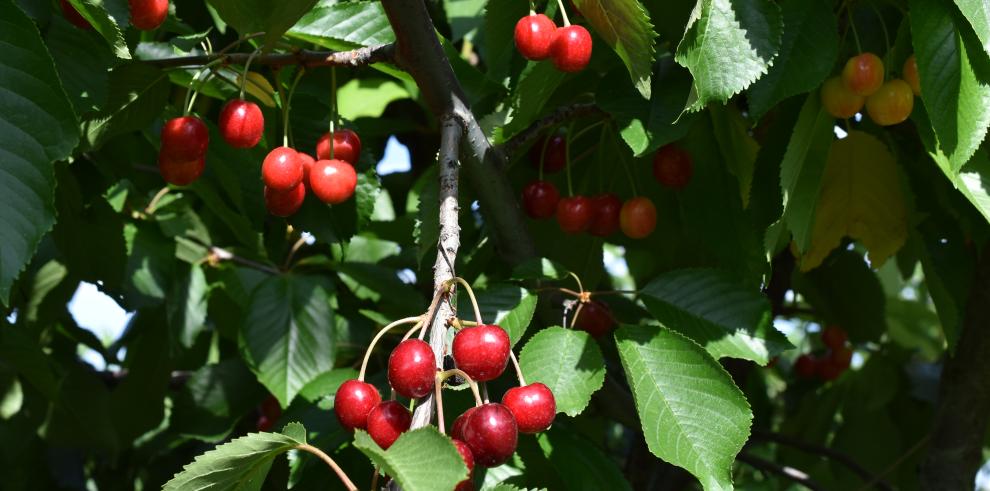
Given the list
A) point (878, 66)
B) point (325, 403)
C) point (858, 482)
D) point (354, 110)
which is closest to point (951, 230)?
point (878, 66)

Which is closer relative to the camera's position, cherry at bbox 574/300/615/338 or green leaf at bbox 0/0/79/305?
green leaf at bbox 0/0/79/305

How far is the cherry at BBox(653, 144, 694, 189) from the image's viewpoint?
1588 mm

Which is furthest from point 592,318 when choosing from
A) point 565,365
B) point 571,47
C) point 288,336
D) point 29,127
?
point 29,127

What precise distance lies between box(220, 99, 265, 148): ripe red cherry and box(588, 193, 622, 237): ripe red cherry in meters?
0.58

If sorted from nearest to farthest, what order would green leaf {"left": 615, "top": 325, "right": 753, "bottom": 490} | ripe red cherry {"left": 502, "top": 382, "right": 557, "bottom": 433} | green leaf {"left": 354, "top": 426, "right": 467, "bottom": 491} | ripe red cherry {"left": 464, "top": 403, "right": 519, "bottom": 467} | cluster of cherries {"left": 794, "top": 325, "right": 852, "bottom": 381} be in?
green leaf {"left": 354, "top": 426, "right": 467, "bottom": 491}, ripe red cherry {"left": 464, "top": 403, "right": 519, "bottom": 467}, ripe red cherry {"left": 502, "top": 382, "right": 557, "bottom": 433}, green leaf {"left": 615, "top": 325, "right": 753, "bottom": 490}, cluster of cherries {"left": 794, "top": 325, "right": 852, "bottom": 381}

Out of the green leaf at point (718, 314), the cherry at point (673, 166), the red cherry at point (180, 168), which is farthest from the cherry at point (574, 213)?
the red cherry at point (180, 168)

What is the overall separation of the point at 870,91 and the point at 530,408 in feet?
2.32

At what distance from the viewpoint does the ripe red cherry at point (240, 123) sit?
135 centimetres

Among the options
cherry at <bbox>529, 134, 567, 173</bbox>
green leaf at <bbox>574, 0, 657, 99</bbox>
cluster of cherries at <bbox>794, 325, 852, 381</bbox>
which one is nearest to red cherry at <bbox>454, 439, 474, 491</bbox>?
green leaf at <bbox>574, 0, 657, 99</bbox>

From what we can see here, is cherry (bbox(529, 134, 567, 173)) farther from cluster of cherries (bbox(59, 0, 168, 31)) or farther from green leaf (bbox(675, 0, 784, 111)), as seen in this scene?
cluster of cherries (bbox(59, 0, 168, 31))

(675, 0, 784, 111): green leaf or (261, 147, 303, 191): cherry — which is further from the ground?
(675, 0, 784, 111): green leaf

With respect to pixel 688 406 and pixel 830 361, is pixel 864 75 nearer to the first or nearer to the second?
Answer: pixel 688 406

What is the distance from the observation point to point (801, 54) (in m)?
1.32

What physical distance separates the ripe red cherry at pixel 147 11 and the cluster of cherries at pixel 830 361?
2014mm
